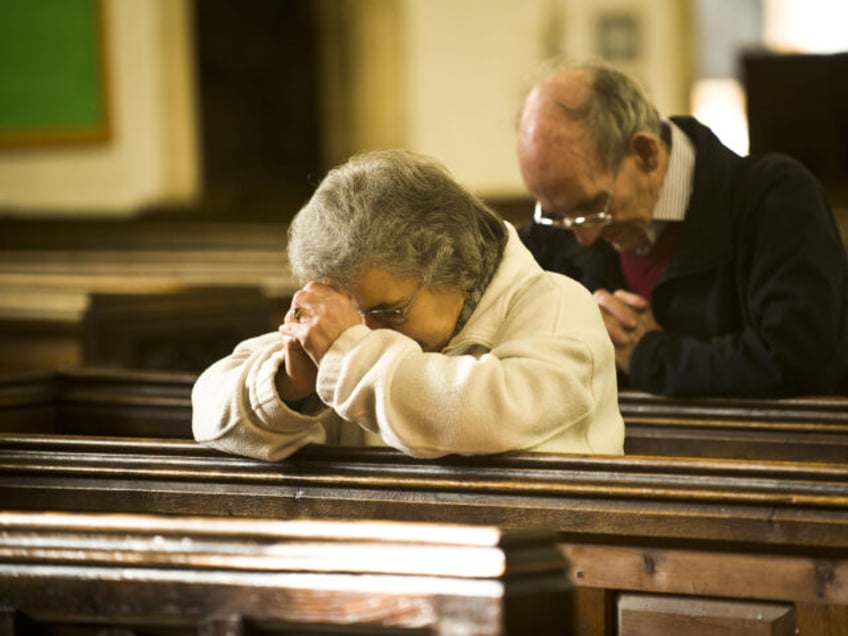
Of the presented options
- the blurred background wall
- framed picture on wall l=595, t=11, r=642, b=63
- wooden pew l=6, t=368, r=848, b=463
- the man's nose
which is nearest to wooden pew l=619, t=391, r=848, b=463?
wooden pew l=6, t=368, r=848, b=463

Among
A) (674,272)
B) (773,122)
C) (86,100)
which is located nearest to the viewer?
(674,272)

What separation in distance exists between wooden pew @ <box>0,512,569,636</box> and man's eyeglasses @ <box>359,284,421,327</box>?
0.72 metres

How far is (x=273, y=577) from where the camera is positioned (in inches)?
58.0

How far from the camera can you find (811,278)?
297cm

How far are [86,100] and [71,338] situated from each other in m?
5.83

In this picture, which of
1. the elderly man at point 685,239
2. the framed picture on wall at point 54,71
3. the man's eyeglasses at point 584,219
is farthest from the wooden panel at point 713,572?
the framed picture on wall at point 54,71

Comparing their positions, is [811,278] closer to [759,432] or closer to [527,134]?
[759,432]

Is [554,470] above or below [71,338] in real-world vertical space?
above

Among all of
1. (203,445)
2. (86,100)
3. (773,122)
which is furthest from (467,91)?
(203,445)

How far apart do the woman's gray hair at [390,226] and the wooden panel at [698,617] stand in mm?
569

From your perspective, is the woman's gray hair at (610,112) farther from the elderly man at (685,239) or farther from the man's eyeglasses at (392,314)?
the man's eyeglasses at (392,314)

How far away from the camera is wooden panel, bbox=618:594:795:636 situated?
2.01 metres

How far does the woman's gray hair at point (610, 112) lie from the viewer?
10.2 feet

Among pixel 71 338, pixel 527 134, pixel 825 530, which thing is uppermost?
pixel 527 134
